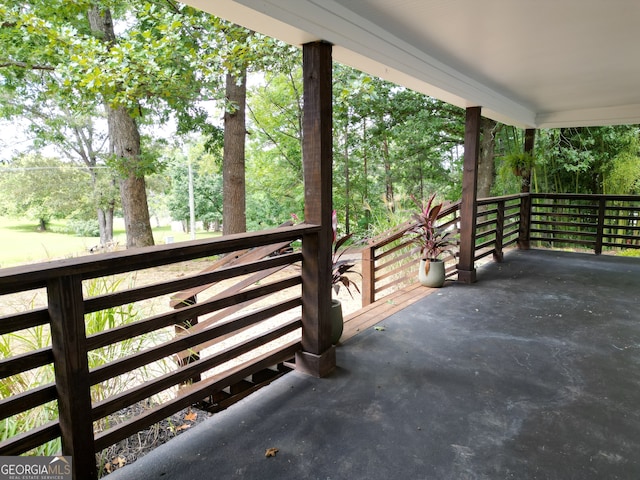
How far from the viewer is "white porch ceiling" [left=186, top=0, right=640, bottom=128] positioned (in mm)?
2137

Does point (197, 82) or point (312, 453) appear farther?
point (197, 82)

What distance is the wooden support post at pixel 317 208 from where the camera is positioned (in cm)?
231

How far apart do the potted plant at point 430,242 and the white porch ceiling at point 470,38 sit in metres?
1.24

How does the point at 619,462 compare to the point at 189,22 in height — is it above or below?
below

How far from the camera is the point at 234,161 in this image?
7824 millimetres

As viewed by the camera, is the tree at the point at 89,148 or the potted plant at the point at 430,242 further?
the tree at the point at 89,148

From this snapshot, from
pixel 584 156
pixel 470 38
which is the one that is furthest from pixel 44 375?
pixel 584 156

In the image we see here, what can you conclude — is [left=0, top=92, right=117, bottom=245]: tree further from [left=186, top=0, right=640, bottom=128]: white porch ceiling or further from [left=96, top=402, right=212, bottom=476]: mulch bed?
[left=186, top=0, right=640, bottom=128]: white porch ceiling

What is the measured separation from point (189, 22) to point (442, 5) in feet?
15.2

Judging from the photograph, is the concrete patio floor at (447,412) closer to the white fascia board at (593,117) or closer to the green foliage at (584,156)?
the white fascia board at (593,117)

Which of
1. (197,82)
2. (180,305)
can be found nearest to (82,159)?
(197,82)

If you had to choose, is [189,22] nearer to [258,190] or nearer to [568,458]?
[568,458]

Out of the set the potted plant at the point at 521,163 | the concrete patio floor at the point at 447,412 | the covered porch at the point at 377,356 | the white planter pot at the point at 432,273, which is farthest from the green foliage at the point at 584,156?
the concrete patio floor at the point at 447,412

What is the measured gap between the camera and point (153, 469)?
65.0 inches
